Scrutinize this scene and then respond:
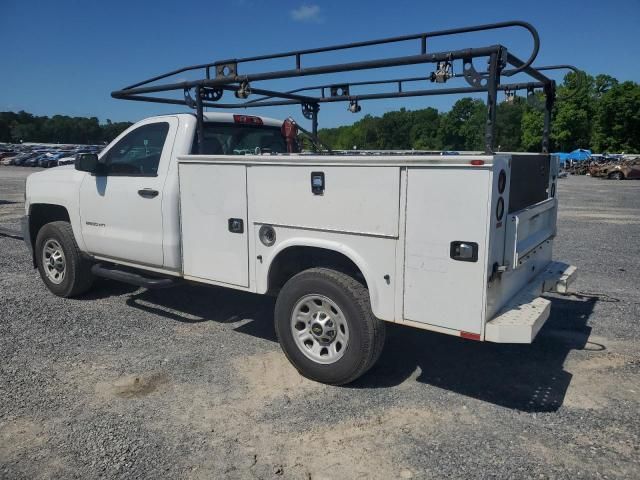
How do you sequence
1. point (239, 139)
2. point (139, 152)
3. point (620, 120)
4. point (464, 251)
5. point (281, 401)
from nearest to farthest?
point (464, 251) → point (281, 401) → point (139, 152) → point (239, 139) → point (620, 120)

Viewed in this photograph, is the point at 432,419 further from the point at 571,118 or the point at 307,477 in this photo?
the point at 571,118

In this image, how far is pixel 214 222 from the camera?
475 centimetres

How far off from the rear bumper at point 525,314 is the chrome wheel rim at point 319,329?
1091 mm

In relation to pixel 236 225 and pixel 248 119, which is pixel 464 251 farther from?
pixel 248 119

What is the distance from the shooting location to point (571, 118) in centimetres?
7969

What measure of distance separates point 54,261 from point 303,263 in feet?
11.7

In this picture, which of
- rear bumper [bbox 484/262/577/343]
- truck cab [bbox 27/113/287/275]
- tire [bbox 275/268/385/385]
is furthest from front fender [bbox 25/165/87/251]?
rear bumper [bbox 484/262/577/343]

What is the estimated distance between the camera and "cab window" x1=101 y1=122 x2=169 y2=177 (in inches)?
208

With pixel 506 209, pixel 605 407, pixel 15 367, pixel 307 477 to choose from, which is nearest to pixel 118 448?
pixel 307 477

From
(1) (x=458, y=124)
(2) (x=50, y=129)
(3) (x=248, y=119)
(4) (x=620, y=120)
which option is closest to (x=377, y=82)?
(3) (x=248, y=119)

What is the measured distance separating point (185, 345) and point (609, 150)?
85.9 meters

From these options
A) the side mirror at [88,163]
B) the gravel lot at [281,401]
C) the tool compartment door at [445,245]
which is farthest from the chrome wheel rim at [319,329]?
the side mirror at [88,163]

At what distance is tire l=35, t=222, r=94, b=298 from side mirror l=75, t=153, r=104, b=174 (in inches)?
39.4

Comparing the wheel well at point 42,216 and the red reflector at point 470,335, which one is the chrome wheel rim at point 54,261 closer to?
the wheel well at point 42,216
